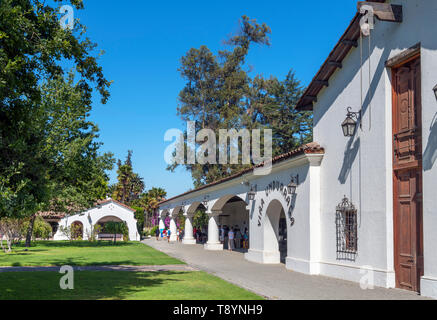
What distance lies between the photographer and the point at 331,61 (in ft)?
45.6

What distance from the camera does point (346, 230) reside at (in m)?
13.0

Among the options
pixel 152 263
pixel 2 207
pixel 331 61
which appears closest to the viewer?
pixel 2 207

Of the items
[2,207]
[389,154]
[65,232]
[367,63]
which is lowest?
[65,232]

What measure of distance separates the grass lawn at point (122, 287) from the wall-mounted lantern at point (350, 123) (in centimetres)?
505

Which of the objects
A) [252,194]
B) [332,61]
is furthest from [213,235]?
[332,61]

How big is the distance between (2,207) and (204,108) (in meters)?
34.8

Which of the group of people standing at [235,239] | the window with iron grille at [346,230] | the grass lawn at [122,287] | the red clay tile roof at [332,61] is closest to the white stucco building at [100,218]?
the group of people standing at [235,239]

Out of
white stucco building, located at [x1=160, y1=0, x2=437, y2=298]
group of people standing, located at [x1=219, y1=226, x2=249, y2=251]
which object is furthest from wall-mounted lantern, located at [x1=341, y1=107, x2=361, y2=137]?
group of people standing, located at [x1=219, y1=226, x2=249, y2=251]

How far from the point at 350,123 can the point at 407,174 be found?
7.52 feet

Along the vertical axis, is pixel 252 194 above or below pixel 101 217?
above

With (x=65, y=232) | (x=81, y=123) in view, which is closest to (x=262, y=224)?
(x=81, y=123)

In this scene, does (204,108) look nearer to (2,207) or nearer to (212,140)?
(212,140)

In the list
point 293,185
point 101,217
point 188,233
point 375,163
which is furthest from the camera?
point 101,217

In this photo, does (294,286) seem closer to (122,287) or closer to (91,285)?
(122,287)
